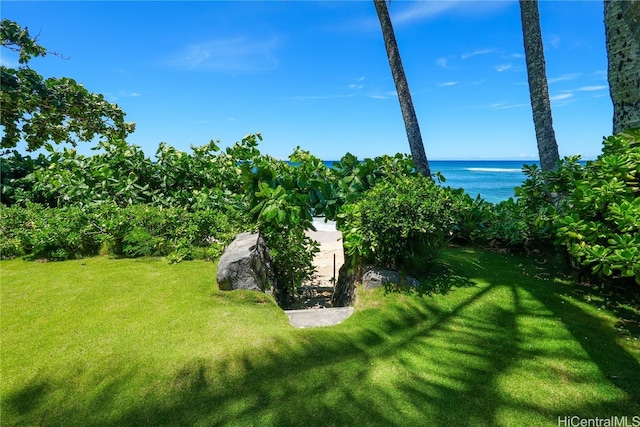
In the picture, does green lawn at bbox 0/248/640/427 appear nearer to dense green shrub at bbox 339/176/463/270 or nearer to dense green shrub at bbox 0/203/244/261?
dense green shrub at bbox 339/176/463/270

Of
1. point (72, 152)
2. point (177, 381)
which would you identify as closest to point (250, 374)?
point (177, 381)

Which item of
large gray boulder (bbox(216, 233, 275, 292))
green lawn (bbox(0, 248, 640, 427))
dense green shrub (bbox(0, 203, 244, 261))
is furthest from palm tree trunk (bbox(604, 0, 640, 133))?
dense green shrub (bbox(0, 203, 244, 261))

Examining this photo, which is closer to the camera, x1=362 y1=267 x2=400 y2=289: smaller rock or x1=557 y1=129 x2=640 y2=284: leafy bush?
Result: x1=557 y1=129 x2=640 y2=284: leafy bush

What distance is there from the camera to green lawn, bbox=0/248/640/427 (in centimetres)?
252

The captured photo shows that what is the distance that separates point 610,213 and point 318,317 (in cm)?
329

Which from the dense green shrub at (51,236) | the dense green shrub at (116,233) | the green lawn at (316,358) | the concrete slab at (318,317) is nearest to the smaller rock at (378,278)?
the green lawn at (316,358)

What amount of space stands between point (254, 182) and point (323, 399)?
11.4ft

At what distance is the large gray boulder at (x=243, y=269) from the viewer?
432 cm

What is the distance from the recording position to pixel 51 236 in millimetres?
6051

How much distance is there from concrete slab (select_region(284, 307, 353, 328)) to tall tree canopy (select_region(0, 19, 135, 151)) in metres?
9.43

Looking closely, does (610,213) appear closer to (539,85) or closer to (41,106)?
(539,85)

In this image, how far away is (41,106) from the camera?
919cm

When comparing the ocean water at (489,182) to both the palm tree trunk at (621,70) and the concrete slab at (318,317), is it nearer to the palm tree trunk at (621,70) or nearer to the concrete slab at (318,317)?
the palm tree trunk at (621,70)

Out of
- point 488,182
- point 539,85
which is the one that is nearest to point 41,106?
point 539,85
